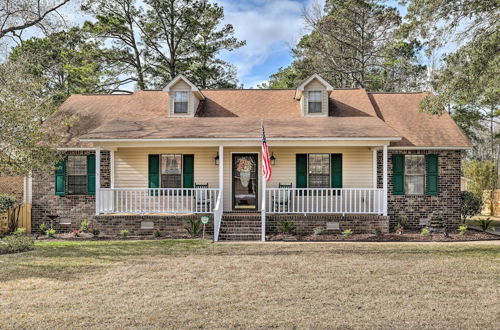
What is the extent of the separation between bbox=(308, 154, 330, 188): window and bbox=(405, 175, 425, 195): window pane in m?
2.79

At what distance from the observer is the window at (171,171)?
1427 centimetres

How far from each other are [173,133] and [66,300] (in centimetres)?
773

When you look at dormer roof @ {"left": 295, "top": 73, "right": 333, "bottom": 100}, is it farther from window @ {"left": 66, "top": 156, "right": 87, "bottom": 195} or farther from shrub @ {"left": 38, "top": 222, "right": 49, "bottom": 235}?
shrub @ {"left": 38, "top": 222, "right": 49, "bottom": 235}

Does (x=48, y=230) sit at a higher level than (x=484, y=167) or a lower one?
lower

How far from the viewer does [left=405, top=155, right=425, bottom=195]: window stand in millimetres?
13984

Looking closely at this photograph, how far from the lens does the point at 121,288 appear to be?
250 inches

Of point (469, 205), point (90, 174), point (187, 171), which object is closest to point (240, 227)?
point (187, 171)

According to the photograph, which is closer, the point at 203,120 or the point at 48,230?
the point at 48,230

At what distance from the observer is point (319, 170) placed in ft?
46.5

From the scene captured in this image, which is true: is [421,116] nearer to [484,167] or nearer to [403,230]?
[403,230]

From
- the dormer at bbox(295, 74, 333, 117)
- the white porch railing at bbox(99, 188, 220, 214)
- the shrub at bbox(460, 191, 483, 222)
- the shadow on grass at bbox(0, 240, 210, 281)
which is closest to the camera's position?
the shadow on grass at bbox(0, 240, 210, 281)

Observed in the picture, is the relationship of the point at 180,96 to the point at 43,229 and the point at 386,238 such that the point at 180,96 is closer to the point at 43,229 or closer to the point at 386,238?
the point at 43,229

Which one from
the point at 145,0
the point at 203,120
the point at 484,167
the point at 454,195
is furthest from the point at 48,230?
the point at 484,167

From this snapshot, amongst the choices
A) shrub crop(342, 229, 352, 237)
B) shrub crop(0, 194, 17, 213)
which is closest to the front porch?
shrub crop(342, 229, 352, 237)
